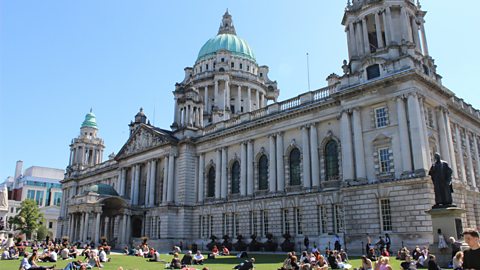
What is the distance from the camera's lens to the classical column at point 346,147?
33513 mm

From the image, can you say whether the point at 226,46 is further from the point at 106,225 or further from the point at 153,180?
the point at 106,225

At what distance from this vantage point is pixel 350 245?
31516 millimetres

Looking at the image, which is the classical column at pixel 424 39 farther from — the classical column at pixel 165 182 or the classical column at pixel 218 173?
the classical column at pixel 165 182

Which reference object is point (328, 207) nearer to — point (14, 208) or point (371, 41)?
point (371, 41)

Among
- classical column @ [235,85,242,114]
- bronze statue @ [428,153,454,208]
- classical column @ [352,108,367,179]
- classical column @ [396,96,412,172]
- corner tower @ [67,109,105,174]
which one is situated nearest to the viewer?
bronze statue @ [428,153,454,208]

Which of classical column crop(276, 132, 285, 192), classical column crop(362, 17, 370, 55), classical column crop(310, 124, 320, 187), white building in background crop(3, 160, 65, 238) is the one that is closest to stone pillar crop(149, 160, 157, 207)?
classical column crop(276, 132, 285, 192)

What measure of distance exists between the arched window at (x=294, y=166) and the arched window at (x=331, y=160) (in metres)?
3.38

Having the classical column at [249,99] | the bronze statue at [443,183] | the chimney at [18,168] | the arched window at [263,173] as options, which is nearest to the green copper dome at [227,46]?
the classical column at [249,99]

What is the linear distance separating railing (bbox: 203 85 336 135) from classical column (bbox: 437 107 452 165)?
9.09 meters

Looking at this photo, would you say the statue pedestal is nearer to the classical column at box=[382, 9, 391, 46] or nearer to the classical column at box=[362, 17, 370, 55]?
the classical column at box=[382, 9, 391, 46]

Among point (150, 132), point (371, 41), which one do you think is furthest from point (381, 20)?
point (150, 132)

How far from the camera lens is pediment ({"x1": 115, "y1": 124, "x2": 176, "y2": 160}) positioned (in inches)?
2067

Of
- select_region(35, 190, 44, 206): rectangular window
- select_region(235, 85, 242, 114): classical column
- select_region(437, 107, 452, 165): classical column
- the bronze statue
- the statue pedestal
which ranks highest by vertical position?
select_region(235, 85, 242, 114): classical column

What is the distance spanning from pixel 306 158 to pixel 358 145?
6.36 meters
